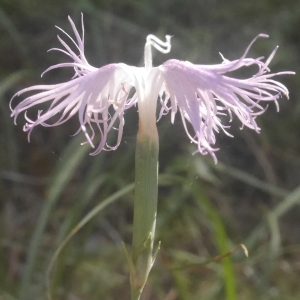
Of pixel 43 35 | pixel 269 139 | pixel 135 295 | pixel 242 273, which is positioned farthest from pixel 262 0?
pixel 135 295

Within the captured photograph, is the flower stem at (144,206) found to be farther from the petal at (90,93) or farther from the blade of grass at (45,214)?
the blade of grass at (45,214)

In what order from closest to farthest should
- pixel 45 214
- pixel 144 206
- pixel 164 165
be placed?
1. pixel 144 206
2. pixel 45 214
3. pixel 164 165

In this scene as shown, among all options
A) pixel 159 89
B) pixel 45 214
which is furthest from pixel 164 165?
pixel 159 89

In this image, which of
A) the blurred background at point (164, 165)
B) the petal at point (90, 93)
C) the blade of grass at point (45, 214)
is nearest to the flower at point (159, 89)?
the petal at point (90, 93)

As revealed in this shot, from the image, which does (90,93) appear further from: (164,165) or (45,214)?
(164,165)

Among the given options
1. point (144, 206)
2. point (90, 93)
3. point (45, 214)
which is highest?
point (90, 93)

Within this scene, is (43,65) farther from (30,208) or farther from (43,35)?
(30,208)

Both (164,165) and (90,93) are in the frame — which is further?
(164,165)
